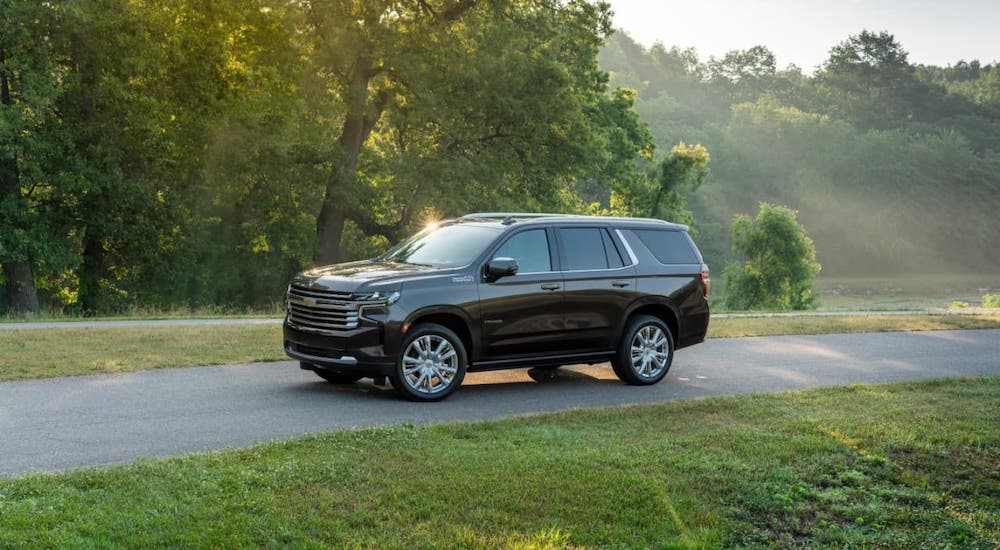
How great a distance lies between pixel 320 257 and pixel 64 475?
31.9 metres

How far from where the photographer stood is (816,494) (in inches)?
287

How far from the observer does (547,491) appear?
6996mm

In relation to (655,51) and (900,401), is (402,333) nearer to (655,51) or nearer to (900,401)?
(900,401)

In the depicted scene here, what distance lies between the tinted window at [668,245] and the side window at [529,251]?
1425mm

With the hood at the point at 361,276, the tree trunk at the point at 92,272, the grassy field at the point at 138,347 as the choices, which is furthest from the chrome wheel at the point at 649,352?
the tree trunk at the point at 92,272

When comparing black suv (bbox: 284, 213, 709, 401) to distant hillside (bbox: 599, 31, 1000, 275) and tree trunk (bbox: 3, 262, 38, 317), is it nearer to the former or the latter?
tree trunk (bbox: 3, 262, 38, 317)

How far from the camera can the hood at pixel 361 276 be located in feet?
36.0

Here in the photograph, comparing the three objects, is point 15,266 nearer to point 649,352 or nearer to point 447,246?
point 447,246

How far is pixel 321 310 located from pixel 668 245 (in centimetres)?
451

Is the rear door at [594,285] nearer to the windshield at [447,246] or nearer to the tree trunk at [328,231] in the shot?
the windshield at [447,246]

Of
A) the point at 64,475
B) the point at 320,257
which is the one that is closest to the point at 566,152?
the point at 320,257

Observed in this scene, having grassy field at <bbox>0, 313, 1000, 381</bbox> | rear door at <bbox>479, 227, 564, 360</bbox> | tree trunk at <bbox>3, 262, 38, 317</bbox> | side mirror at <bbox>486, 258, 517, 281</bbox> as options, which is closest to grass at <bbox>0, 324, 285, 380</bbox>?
grassy field at <bbox>0, 313, 1000, 381</bbox>

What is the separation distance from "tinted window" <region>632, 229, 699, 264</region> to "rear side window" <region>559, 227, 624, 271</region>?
0.51 meters

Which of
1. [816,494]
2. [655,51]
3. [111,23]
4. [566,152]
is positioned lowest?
[816,494]
